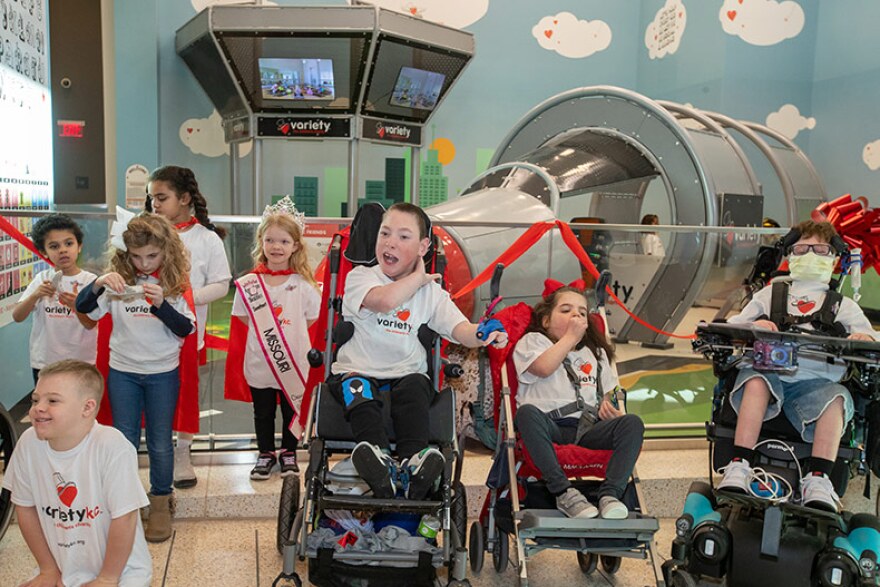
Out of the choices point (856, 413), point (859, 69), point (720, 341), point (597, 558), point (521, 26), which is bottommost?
point (597, 558)

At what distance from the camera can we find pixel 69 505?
7.95 feet

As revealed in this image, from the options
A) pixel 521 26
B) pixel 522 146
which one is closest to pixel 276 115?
pixel 522 146

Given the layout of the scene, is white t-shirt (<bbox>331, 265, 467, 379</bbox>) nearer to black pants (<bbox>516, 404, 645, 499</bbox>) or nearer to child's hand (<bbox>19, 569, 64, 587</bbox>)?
black pants (<bbox>516, 404, 645, 499</bbox>)

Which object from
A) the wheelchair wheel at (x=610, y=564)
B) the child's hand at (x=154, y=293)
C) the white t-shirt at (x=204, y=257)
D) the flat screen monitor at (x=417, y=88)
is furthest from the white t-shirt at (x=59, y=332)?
the flat screen monitor at (x=417, y=88)

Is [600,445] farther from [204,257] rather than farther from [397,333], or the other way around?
[204,257]

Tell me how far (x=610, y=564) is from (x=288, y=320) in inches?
74.3

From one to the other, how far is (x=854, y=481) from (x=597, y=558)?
1908mm

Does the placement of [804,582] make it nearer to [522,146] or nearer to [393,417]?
[393,417]

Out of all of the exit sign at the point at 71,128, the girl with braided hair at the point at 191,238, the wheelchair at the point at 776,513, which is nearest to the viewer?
the wheelchair at the point at 776,513

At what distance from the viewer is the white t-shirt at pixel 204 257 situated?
3811 millimetres

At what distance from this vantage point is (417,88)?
10.6 meters

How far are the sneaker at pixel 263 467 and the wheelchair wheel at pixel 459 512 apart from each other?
1.21m

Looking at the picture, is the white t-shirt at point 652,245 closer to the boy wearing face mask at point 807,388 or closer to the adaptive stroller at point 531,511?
the boy wearing face mask at point 807,388

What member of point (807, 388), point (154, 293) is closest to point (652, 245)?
point (807, 388)
